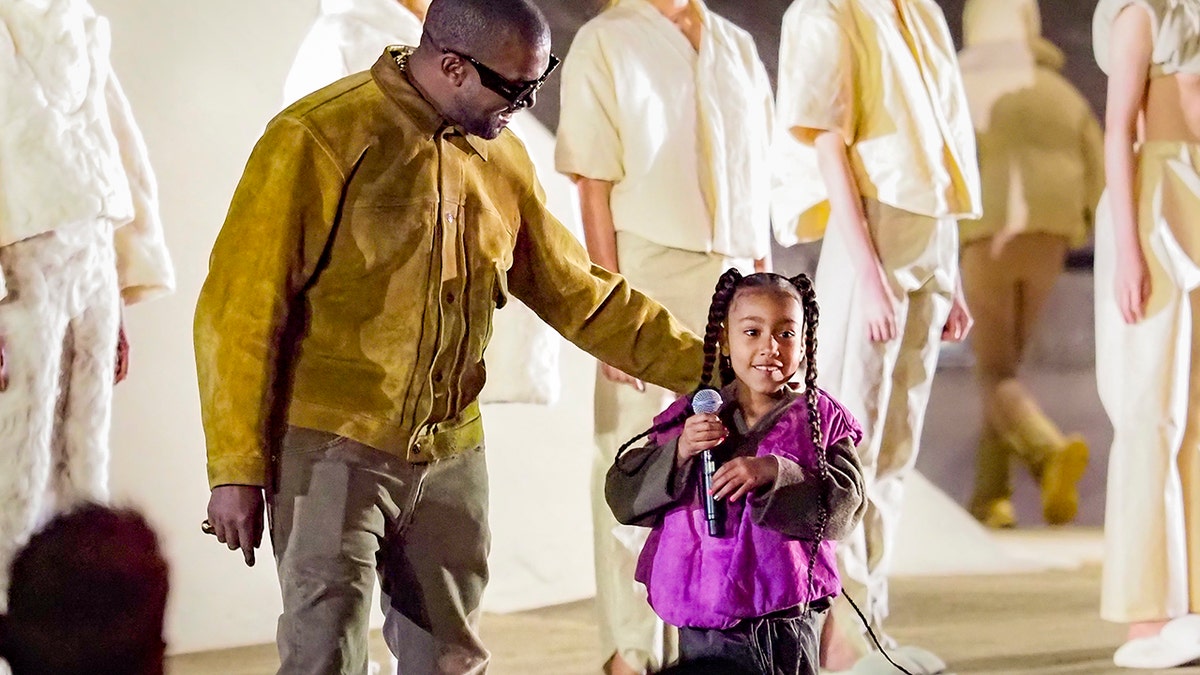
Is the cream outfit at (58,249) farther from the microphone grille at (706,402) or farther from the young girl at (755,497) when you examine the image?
the microphone grille at (706,402)

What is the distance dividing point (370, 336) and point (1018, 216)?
2.28 metres

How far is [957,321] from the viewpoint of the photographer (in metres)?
3.41

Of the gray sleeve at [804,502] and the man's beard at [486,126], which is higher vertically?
the man's beard at [486,126]

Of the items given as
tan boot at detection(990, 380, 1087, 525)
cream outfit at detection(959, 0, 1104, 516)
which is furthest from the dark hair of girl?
tan boot at detection(990, 380, 1087, 525)

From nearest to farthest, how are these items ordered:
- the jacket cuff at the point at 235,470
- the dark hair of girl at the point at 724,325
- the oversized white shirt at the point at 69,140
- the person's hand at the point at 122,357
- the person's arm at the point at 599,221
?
1. the jacket cuff at the point at 235,470
2. the dark hair of girl at the point at 724,325
3. the oversized white shirt at the point at 69,140
4. the person's hand at the point at 122,357
5. the person's arm at the point at 599,221

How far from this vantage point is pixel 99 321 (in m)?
2.64

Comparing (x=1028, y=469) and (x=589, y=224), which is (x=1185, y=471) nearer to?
(x=1028, y=469)

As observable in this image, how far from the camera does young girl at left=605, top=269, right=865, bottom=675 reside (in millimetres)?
1944

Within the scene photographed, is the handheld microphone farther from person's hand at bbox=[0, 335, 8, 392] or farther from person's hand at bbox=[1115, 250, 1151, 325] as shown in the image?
person's hand at bbox=[1115, 250, 1151, 325]

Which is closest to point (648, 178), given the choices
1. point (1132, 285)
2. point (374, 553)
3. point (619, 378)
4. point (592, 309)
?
point (619, 378)

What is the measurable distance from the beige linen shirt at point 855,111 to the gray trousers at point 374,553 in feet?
4.72

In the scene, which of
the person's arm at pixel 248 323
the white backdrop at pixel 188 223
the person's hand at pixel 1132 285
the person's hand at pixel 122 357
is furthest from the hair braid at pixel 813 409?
the person's hand at pixel 1132 285

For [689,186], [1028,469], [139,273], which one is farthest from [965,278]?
[139,273]

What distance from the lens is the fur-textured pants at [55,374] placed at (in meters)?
2.55
